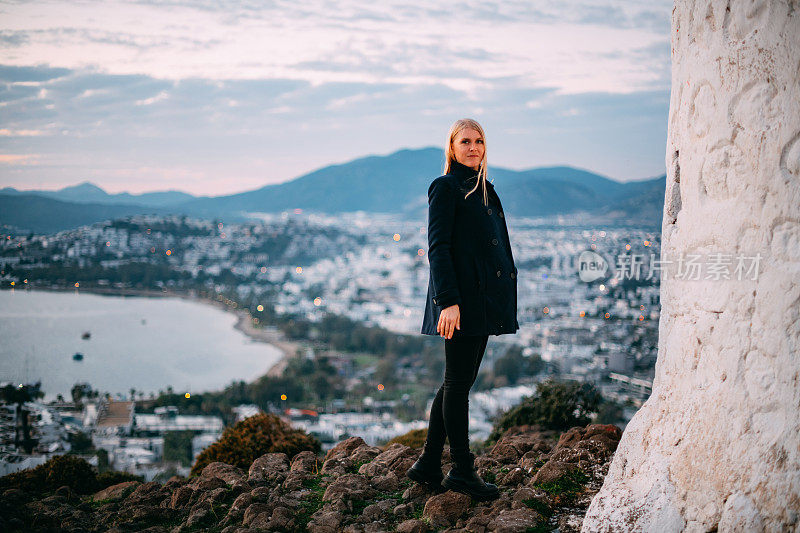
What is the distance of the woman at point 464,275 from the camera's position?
3.00 m

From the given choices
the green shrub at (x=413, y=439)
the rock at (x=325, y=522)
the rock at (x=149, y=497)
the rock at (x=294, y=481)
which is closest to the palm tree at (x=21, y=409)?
the green shrub at (x=413, y=439)

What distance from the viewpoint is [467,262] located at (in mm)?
3061

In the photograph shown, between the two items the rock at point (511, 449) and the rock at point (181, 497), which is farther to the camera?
the rock at point (511, 449)

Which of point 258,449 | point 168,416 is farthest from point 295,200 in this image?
point 258,449

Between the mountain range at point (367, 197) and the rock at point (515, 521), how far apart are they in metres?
1.61

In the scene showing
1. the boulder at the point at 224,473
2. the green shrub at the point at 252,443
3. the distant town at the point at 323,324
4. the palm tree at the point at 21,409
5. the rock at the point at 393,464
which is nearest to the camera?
the rock at the point at 393,464

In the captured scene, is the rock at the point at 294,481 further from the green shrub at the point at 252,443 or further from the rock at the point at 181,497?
the green shrub at the point at 252,443

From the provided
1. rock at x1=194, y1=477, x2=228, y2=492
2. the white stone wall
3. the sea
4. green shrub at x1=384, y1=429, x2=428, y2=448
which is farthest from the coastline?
the white stone wall

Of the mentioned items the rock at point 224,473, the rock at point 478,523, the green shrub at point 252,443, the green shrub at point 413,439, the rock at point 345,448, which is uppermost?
the rock at point 478,523

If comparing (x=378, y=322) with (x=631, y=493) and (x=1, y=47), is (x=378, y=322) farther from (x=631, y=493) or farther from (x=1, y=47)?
(x=631, y=493)

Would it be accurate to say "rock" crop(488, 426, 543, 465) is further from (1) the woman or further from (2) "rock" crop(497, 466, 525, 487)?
(1) the woman

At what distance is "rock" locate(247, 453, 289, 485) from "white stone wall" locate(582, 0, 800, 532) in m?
1.85

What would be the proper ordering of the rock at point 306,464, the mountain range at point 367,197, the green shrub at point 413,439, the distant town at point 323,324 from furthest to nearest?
the mountain range at point 367,197 → the distant town at point 323,324 → the green shrub at point 413,439 → the rock at point 306,464

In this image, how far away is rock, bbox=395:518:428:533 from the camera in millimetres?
2949
